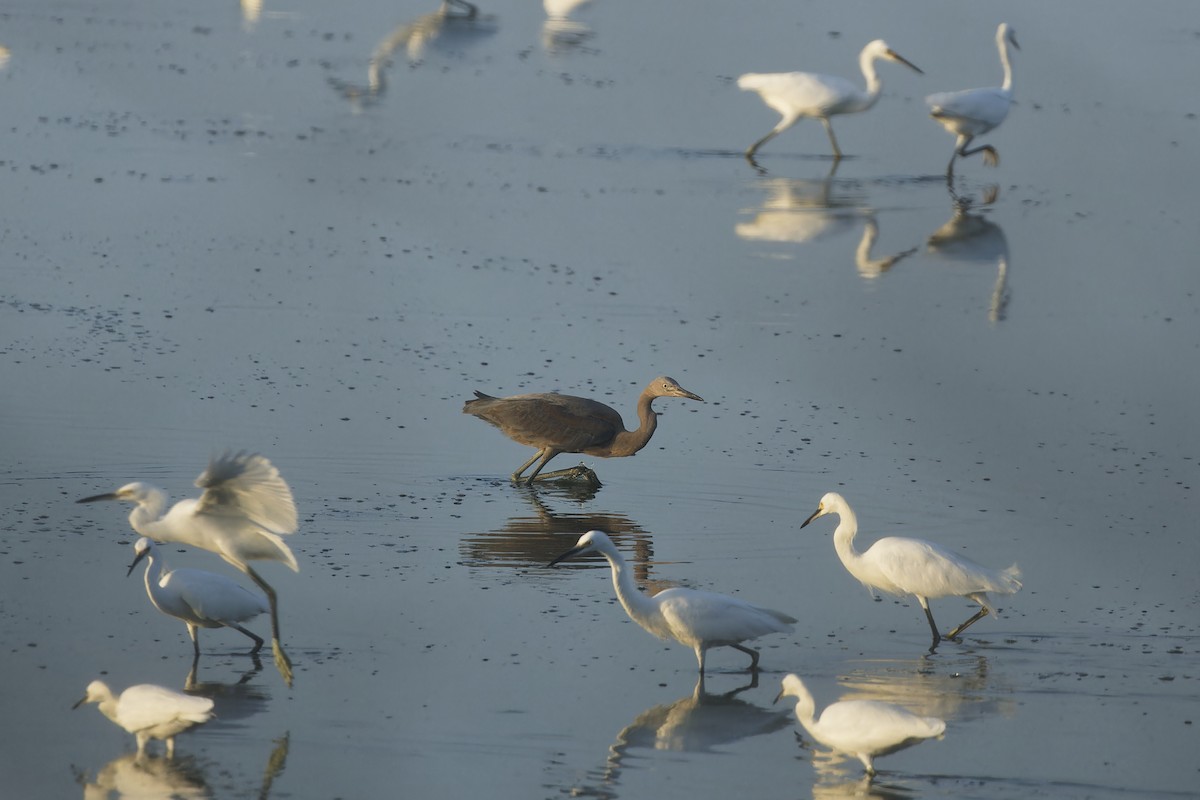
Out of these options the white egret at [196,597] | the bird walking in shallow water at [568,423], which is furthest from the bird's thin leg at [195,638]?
the bird walking in shallow water at [568,423]

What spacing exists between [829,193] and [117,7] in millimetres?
16841

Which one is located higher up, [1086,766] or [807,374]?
[807,374]

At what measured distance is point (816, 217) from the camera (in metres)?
18.4

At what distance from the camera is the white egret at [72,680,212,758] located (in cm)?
673

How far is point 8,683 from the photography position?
778 cm

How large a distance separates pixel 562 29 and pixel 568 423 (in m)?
21.4

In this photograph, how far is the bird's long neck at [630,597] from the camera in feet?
26.9

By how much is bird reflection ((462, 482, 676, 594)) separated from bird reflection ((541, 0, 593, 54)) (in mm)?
18995

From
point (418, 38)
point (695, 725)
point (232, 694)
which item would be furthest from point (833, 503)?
point (418, 38)

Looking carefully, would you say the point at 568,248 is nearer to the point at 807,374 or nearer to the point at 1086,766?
the point at 807,374

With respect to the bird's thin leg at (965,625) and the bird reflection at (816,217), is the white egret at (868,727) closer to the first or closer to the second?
the bird's thin leg at (965,625)

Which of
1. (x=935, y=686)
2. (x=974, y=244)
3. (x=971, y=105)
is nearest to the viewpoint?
(x=935, y=686)

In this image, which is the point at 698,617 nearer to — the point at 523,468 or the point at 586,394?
the point at 523,468

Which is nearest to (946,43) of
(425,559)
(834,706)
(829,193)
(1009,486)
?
(829,193)
